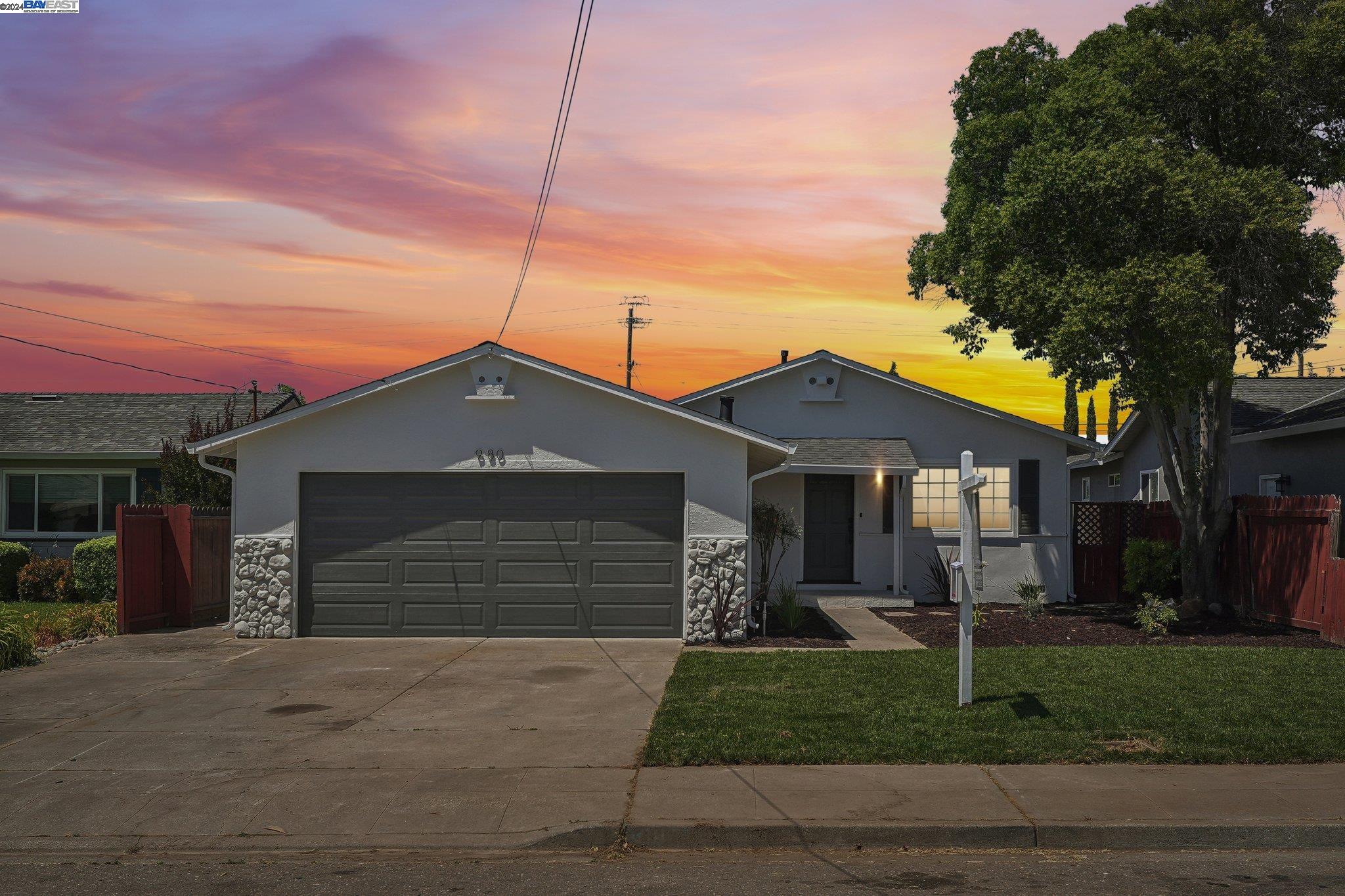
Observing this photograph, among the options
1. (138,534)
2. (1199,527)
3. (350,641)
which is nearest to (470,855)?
(350,641)

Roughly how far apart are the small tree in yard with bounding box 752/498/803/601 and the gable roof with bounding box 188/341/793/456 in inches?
110

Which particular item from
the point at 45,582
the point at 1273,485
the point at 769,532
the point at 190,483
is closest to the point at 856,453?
the point at 769,532

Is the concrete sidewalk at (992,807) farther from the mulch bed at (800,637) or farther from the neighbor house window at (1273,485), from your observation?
the neighbor house window at (1273,485)

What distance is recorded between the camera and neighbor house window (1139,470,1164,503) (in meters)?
25.7

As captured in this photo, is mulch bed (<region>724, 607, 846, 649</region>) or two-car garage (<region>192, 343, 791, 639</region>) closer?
mulch bed (<region>724, 607, 846, 649</region>)

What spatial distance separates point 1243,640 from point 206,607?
593 inches

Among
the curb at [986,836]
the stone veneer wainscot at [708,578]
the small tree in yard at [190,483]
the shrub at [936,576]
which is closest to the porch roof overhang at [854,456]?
the shrub at [936,576]

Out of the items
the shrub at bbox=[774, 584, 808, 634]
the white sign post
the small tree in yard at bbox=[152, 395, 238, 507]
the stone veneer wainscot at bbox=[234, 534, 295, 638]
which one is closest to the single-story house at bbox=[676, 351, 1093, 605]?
the shrub at bbox=[774, 584, 808, 634]

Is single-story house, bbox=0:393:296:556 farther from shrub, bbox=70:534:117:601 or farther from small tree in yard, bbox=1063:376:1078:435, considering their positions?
small tree in yard, bbox=1063:376:1078:435

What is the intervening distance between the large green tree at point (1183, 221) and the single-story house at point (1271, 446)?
2546 millimetres

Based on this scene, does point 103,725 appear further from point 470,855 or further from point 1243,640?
point 1243,640

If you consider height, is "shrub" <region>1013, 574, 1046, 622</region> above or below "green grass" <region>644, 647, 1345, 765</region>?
above

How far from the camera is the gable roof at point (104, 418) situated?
24.5 metres

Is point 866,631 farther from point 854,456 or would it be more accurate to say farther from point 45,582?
point 45,582
